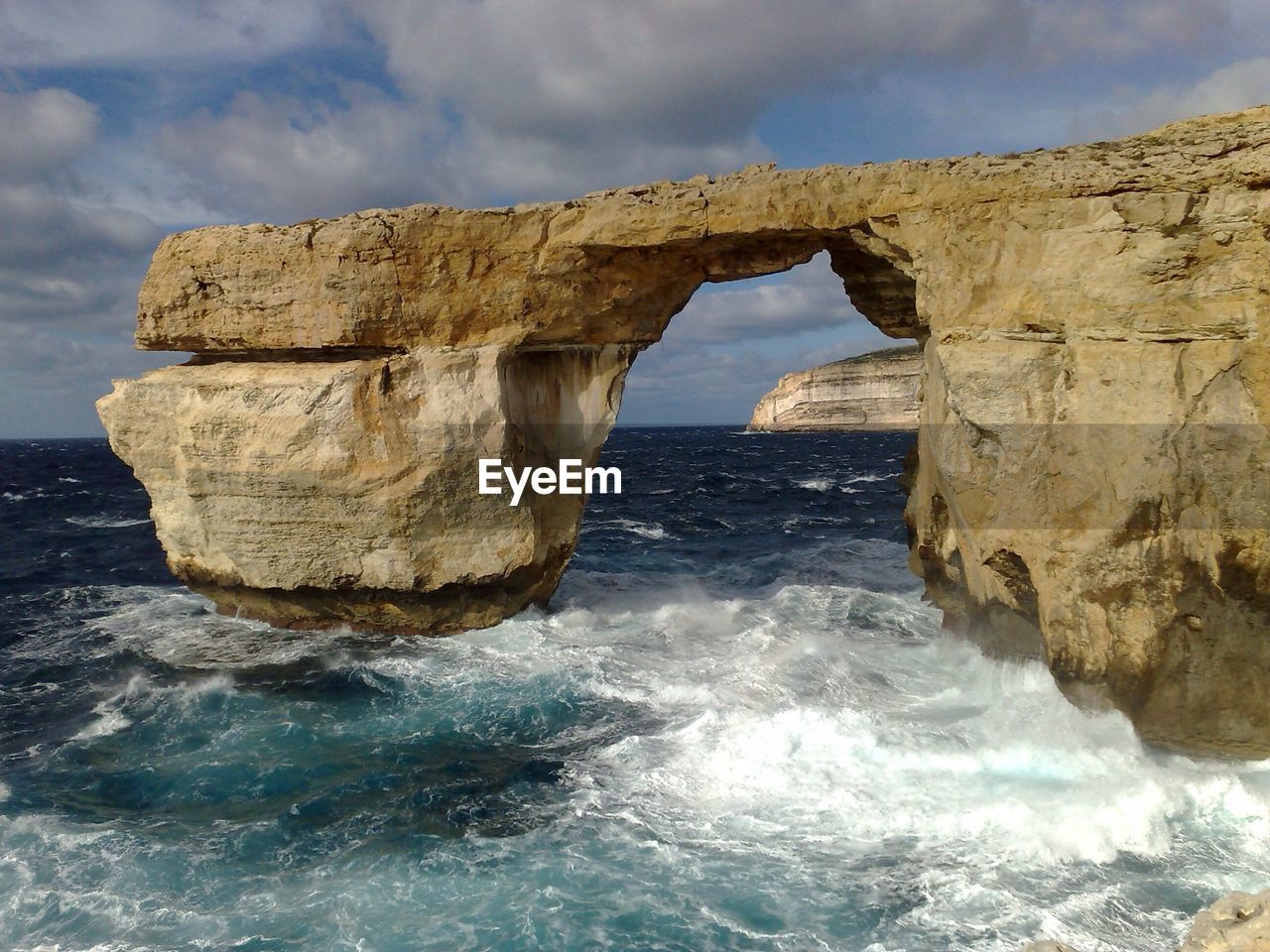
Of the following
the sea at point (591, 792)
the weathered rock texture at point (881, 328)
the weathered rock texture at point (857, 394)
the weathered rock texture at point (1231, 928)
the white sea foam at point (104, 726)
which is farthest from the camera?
the weathered rock texture at point (857, 394)

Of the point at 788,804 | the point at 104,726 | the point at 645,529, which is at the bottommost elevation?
the point at 788,804

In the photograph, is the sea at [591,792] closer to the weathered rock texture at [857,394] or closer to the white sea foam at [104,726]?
the white sea foam at [104,726]

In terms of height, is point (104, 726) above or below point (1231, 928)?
below

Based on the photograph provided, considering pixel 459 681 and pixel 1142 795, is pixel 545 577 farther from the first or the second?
pixel 1142 795

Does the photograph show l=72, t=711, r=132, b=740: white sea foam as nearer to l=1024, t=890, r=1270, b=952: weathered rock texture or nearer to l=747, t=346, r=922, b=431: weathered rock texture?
l=1024, t=890, r=1270, b=952: weathered rock texture

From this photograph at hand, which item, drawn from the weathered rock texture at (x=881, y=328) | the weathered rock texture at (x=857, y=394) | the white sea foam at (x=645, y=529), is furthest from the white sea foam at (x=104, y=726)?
the weathered rock texture at (x=857, y=394)

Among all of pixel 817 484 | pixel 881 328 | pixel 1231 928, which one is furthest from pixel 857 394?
pixel 1231 928

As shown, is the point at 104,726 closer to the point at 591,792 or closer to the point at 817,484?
the point at 591,792
